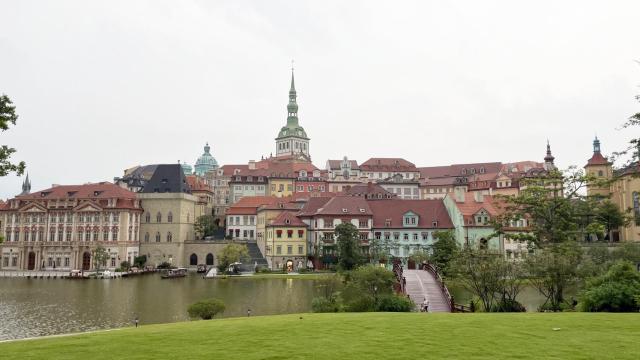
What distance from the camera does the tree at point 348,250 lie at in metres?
65.7

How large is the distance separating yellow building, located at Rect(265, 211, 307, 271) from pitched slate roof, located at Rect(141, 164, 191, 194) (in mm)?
24125

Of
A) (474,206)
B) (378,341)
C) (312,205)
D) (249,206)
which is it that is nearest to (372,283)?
(378,341)

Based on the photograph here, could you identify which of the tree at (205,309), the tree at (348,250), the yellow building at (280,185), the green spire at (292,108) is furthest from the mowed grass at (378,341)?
the green spire at (292,108)

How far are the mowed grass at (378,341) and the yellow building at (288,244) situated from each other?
2189 inches

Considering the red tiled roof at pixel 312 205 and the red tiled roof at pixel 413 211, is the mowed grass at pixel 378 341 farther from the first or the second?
the red tiled roof at pixel 312 205

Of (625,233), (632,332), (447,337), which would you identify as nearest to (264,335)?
(447,337)

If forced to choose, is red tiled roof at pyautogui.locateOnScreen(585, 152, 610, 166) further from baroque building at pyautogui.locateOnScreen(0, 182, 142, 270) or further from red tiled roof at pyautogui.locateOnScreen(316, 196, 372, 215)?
baroque building at pyautogui.locateOnScreen(0, 182, 142, 270)

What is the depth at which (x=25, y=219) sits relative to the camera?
8381cm

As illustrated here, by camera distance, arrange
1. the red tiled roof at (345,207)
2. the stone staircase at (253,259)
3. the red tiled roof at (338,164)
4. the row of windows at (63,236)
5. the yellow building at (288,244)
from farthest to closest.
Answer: the red tiled roof at (338,164) < the row of windows at (63,236) < the yellow building at (288,244) < the stone staircase at (253,259) < the red tiled roof at (345,207)

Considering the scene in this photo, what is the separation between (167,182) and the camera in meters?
89.6

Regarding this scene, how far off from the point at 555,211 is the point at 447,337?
30.2 metres

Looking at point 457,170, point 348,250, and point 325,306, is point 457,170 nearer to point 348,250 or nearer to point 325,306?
point 348,250

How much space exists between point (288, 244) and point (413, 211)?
19176 millimetres

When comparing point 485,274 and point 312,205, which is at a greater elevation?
point 312,205
